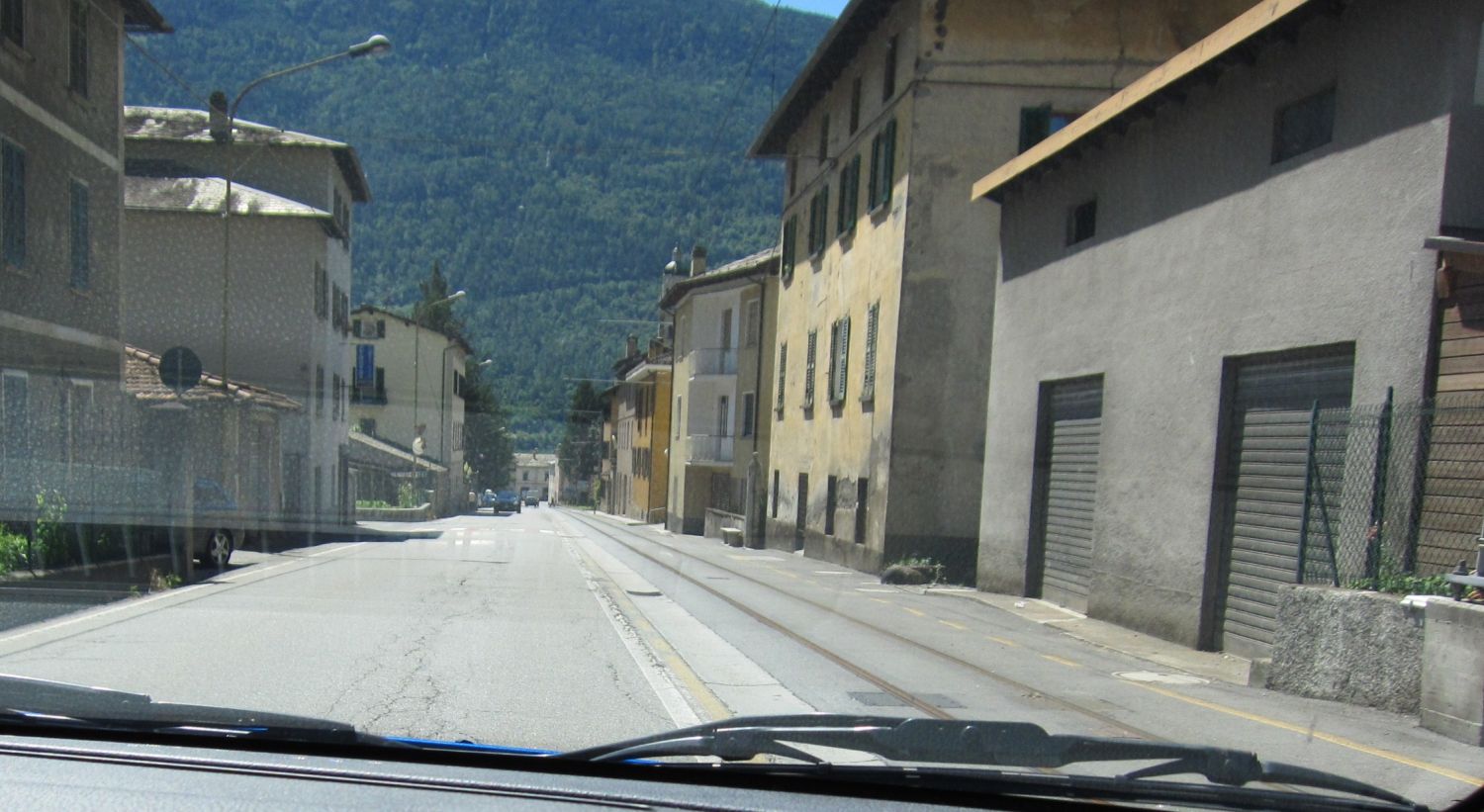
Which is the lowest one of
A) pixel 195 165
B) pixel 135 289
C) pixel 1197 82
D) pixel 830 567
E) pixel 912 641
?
pixel 830 567

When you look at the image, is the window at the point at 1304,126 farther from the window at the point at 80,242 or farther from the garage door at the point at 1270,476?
the window at the point at 80,242

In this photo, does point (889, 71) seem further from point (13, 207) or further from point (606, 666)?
point (606, 666)

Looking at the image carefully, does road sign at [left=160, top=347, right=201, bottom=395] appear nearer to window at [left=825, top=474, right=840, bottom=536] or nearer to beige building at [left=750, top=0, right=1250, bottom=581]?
beige building at [left=750, top=0, right=1250, bottom=581]

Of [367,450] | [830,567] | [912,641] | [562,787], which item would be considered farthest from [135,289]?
[830,567]

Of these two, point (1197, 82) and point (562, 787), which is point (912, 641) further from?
point (562, 787)

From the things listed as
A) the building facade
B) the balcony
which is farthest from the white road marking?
the building facade

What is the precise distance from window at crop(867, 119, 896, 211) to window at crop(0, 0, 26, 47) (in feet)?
42.4

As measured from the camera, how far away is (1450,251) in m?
7.88

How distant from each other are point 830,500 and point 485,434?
1217 centimetres

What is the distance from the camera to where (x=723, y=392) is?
3647 centimetres

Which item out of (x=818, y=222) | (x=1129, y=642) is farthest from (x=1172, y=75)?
(x=818, y=222)

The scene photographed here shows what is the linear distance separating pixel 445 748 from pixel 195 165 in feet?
16.0

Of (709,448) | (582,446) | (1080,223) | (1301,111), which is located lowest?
(709,448)

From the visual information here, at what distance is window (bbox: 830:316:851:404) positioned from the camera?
75.2 ft
